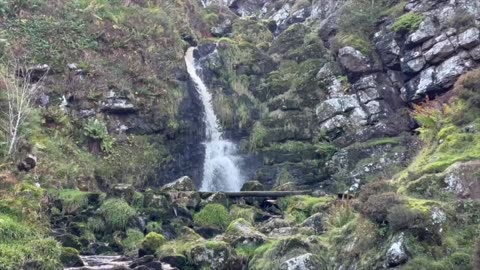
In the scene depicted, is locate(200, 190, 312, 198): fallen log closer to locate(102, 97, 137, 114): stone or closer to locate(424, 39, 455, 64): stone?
locate(102, 97, 137, 114): stone

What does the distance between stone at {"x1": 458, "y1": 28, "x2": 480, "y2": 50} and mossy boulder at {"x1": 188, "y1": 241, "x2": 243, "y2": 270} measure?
615 inches

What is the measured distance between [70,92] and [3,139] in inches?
236

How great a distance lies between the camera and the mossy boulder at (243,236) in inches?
695

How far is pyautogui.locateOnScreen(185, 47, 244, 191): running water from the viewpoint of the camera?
28.0m

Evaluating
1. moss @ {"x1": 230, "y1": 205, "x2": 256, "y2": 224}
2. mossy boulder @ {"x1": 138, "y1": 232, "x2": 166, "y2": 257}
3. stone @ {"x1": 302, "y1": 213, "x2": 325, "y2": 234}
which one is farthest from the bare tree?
stone @ {"x1": 302, "y1": 213, "x2": 325, "y2": 234}

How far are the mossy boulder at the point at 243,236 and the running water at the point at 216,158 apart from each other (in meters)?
9.25

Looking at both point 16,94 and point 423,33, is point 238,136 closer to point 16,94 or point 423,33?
point 423,33

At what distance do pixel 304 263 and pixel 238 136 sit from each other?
55.0ft

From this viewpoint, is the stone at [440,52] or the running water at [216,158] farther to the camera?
the running water at [216,158]

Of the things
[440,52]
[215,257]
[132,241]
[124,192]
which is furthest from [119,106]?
[440,52]

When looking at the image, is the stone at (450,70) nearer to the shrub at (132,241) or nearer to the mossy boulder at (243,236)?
the mossy boulder at (243,236)

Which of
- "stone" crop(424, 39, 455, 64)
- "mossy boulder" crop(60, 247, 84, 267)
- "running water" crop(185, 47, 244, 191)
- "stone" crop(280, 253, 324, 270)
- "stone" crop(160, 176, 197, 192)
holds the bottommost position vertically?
"stone" crop(280, 253, 324, 270)

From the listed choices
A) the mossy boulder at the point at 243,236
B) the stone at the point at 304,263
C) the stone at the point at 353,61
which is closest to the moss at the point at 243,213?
the mossy boulder at the point at 243,236

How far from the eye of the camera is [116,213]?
20328mm
